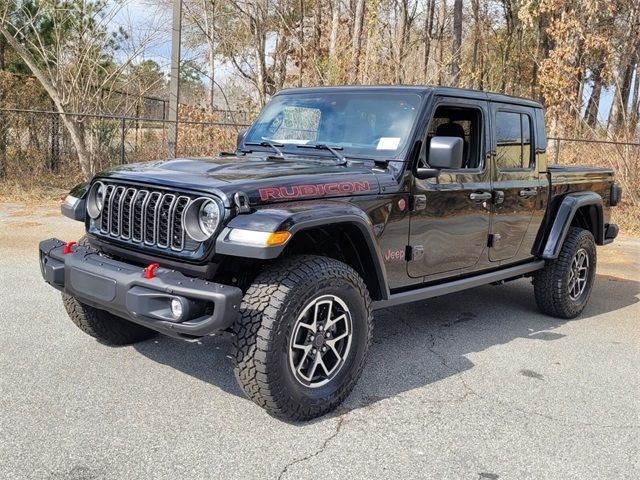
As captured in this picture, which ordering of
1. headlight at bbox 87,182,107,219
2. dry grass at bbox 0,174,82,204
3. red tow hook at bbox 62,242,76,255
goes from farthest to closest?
1. dry grass at bbox 0,174,82,204
2. headlight at bbox 87,182,107,219
3. red tow hook at bbox 62,242,76,255

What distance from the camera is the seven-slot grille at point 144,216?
3414mm

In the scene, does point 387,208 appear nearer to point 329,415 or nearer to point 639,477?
point 329,415

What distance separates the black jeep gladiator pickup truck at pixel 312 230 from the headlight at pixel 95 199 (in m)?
0.01

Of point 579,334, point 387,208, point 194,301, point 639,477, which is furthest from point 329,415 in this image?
point 579,334

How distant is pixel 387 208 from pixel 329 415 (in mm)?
1303

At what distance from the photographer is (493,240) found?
16.2ft

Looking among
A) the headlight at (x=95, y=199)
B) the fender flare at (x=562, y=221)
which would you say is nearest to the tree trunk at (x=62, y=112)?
the headlight at (x=95, y=199)

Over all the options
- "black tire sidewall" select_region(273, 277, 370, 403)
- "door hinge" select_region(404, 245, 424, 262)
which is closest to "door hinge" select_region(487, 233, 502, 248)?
"door hinge" select_region(404, 245, 424, 262)

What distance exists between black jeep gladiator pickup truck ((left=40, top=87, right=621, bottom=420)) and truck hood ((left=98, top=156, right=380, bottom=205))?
A: 0.01 meters

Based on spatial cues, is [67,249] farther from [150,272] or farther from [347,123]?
[347,123]

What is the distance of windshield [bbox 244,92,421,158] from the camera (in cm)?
429

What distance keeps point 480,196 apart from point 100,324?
283 centimetres

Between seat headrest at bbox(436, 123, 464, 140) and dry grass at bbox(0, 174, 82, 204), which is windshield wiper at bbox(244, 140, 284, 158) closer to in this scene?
seat headrest at bbox(436, 123, 464, 140)

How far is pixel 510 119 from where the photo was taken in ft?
17.1
